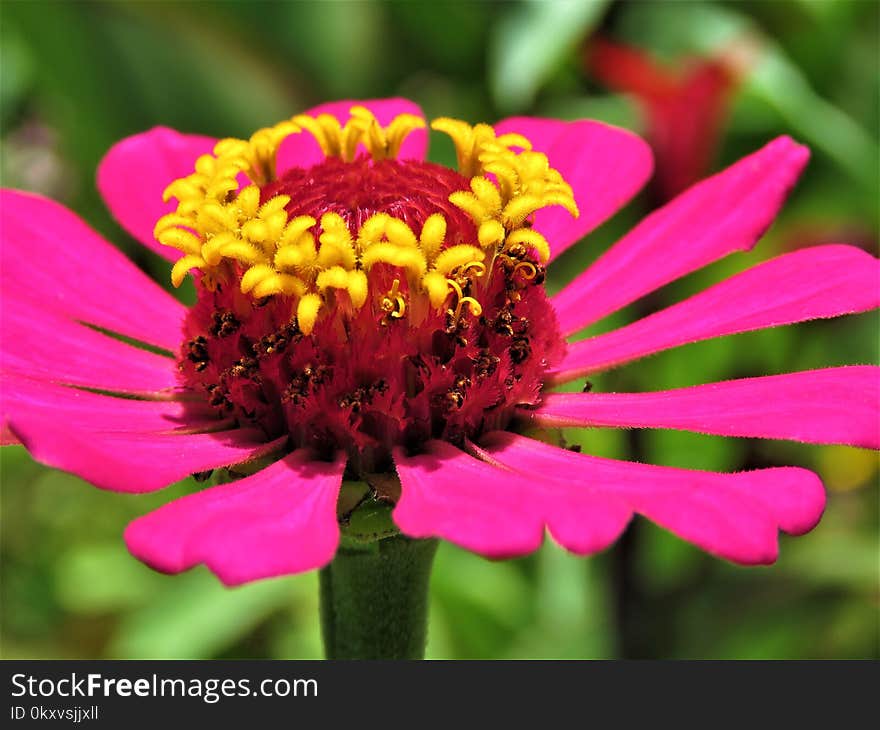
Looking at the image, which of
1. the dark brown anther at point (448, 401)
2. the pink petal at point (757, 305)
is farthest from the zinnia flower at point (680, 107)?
the dark brown anther at point (448, 401)

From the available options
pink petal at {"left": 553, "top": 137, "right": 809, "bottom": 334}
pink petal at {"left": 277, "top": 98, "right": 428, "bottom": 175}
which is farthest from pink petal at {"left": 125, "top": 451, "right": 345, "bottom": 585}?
pink petal at {"left": 277, "top": 98, "right": 428, "bottom": 175}

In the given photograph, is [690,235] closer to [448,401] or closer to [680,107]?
[448,401]

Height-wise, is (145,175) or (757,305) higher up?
(145,175)

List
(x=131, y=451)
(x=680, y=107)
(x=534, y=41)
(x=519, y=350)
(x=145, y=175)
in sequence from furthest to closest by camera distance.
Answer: (x=534, y=41), (x=680, y=107), (x=145, y=175), (x=519, y=350), (x=131, y=451)

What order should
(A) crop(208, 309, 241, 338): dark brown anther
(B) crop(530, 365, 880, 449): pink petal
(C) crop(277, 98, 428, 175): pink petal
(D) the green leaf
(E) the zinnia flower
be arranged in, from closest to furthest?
(B) crop(530, 365, 880, 449): pink petal
(A) crop(208, 309, 241, 338): dark brown anther
(C) crop(277, 98, 428, 175): pink petal
(E) the zinnia flower
(D) the green leaf

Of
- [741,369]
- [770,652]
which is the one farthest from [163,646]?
[741,369]

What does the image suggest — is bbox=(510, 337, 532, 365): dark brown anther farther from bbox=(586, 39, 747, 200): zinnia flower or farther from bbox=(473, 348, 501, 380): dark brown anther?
bbox=(586, 39, 747, 200): zinnia flower

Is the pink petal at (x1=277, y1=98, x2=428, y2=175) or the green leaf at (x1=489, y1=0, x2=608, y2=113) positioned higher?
the green leaf at (x1=489, y1=0, x2=608, y2=113)

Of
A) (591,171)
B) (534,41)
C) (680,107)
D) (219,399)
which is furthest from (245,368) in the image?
(534,41)
